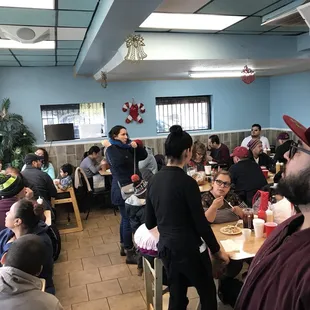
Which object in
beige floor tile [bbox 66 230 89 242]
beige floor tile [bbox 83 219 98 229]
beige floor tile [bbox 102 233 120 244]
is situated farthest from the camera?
beige floor tile [bbox 83 219 98 229]

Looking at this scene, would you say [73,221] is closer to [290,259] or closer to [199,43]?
[199,43]

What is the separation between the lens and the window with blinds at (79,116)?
22.9 ft

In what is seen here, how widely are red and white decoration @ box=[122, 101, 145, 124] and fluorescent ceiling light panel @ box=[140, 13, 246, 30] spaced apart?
10.8 ft

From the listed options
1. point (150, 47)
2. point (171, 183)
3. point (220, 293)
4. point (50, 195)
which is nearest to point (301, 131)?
point (171, 183)

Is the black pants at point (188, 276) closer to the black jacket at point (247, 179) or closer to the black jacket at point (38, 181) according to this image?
the black jacket at point (247, 179)

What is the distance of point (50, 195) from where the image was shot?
14.5ft

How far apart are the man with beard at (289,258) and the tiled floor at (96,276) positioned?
197 cm

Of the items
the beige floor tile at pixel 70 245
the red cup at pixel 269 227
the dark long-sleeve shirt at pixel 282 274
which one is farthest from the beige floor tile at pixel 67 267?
the dark long-sleeve shirt at pixel 282 274

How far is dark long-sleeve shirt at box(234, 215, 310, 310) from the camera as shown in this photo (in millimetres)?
884

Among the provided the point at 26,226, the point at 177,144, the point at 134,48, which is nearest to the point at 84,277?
the point at 26,226

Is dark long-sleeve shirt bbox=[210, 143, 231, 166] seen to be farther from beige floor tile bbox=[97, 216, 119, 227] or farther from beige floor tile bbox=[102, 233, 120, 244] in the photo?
beige floor tile bbox=[102, 233, 120, 244]

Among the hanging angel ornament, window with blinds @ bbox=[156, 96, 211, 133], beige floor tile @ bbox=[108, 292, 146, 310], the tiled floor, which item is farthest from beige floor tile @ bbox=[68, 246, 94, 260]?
window with blinds @ bbox=[156, 96, 211, 133]

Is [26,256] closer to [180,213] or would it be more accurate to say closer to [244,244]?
[180,213]

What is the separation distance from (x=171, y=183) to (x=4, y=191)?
1909mm
